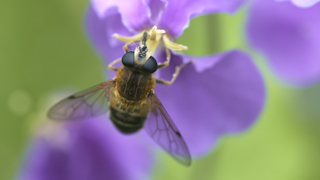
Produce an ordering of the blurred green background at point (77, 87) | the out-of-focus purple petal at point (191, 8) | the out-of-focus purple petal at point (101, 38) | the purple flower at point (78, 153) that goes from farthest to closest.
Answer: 1. the blurred green background at point (77, 87)
2. the purple flower at point (78, 153)
3. the out-of-focus purple petal at point (101, 38)
4. the out-of-focus purple petal at point (191, 8)

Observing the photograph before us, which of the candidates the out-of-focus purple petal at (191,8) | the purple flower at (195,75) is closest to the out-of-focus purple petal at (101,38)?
the purple flower at (195,75)

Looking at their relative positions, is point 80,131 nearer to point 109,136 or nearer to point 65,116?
point 109,136

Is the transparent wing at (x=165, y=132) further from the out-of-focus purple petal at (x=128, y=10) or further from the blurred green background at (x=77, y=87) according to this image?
the blurred green background at (x=77, y=87)

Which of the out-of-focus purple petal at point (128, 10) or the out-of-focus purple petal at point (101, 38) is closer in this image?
the out-of-focus purple petal at point (128, 10)

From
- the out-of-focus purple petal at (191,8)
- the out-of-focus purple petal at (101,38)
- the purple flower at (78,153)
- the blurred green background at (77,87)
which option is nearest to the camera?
the out-of-focus purple petal at (191,8)

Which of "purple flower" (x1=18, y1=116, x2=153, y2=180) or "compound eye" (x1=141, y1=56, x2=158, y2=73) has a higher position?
"purple flower" (x1=18, y1=116, x2=153, y2=180)

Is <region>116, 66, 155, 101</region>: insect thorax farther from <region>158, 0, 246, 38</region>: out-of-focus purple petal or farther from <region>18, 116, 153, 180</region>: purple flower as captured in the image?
<region>18, 116, 153, 180</region>: purple flower

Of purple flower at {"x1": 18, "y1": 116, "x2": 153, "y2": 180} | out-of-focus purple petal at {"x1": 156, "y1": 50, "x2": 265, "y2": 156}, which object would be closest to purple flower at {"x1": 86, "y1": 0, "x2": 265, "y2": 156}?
out-of-focus purple petal at {"x1": 156, "y1": 50, "x2": 265, "y2": 156}
